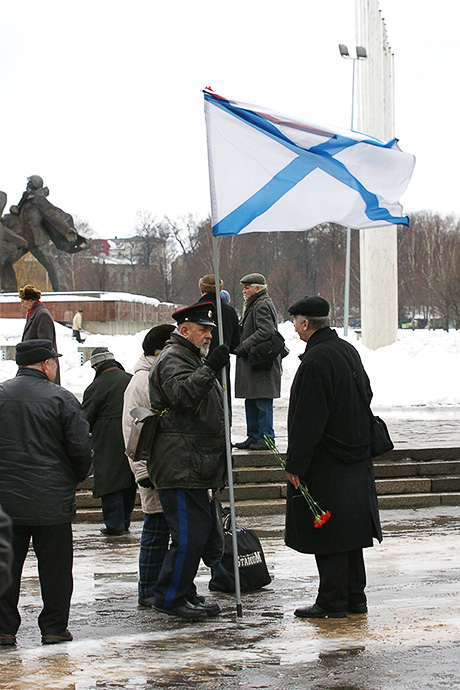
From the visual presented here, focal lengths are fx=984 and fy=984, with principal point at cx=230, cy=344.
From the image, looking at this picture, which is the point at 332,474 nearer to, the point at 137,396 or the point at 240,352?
the point at 137,396

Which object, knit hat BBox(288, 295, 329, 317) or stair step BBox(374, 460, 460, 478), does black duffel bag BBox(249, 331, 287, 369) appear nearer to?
stair step BBox(374, 460, 460, 478)

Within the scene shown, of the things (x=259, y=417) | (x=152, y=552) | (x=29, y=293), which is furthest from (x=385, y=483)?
(x=152, y=552)

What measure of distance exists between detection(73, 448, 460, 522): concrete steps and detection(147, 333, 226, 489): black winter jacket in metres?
3.66

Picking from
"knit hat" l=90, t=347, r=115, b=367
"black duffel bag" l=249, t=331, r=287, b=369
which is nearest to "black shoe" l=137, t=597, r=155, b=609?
"knit hat" l=90, t=347, r=115, b=367

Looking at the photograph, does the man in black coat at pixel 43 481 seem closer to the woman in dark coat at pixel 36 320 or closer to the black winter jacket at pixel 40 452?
the black winter jacket at pixel 40 452

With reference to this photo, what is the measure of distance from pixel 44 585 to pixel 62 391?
1.03 m

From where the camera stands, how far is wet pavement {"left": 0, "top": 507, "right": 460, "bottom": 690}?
14.0 ft

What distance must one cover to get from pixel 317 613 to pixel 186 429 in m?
1.24

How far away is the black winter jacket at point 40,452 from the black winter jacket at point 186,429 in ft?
1.53

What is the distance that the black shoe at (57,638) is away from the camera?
505 cm

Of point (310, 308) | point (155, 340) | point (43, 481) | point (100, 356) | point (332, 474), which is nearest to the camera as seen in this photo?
point (43, 481)

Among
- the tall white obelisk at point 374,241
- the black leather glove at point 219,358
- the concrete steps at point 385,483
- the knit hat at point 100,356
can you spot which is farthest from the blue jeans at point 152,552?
the tall white obelisk at point 374,241

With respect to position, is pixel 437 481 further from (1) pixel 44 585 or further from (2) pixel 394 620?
(1) pixel 44 585

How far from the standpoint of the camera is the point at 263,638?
4.98 metres
